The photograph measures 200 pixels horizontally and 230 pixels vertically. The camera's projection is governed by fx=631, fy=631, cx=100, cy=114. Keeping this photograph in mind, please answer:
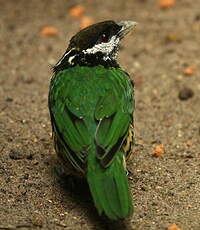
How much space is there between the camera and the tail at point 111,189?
182 inches

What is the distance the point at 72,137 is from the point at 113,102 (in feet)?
1.73

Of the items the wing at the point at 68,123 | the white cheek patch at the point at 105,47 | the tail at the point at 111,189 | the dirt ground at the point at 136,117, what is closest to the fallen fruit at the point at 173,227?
the dirt ground at the point at 136,117

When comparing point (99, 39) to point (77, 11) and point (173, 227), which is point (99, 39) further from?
point (77, 11)

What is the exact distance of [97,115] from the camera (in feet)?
17.0

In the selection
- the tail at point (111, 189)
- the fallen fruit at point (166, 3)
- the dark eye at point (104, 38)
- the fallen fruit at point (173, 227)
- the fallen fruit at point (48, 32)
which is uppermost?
the fallen fruit at point (166, 3)

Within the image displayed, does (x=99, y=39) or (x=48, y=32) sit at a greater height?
(x=48, y=32)

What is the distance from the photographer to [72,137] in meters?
5.09

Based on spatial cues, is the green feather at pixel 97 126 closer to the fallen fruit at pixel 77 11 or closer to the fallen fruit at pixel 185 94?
the fallen fruit at pixel 185 94

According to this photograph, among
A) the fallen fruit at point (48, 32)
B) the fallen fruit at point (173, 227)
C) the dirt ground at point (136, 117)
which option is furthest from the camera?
the fallen fruit at point (48, 32)

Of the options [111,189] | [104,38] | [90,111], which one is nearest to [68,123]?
[90,111]

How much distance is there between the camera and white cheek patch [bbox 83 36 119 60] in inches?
234

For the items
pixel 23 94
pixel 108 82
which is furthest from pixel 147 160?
pixel 23 94

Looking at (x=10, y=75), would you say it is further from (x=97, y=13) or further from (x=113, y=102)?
(x=113, y=102)

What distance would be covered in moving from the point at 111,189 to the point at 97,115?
28.8 inches
